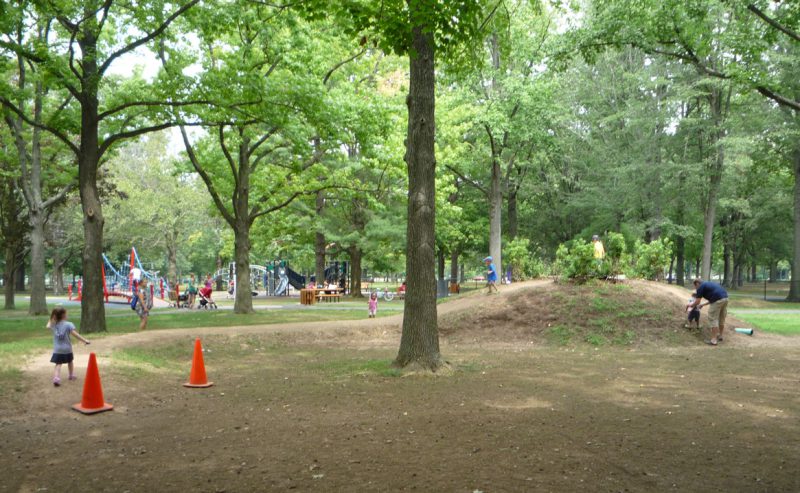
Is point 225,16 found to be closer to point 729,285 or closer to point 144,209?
point 144,209

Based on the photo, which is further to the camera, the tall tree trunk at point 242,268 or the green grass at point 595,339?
the tall tree trunk at point 242,268

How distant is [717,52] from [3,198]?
32452mm

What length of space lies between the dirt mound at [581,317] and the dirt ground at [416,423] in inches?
38.4

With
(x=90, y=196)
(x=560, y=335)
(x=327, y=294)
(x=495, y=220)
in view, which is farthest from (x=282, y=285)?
(x=560, y=335)

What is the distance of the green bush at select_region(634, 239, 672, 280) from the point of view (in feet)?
63.5

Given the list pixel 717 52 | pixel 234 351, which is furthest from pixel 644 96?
pixel 234 351

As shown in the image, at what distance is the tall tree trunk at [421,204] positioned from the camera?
10336 mm

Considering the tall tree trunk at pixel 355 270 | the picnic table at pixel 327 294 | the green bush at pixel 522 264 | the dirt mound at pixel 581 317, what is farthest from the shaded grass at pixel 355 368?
the tall tree trunk at pixel 355 270

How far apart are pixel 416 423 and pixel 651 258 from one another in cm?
1529

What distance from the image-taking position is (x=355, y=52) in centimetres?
2214

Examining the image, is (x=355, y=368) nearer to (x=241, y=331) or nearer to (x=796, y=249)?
(x=241, y=331)

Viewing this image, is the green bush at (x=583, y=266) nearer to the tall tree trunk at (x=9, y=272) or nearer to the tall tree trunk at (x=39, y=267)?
the tall tree trunk at (x=39, y=267)

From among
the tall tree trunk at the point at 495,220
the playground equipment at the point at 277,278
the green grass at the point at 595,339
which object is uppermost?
Answer: the tall tree trunk at the point at 495,220

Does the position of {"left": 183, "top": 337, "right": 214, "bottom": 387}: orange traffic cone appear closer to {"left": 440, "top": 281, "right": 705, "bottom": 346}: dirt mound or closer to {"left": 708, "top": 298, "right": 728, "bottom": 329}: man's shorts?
{"left": 440, "top": 281, "right": 705, "bottom": 346}: dirt mound
